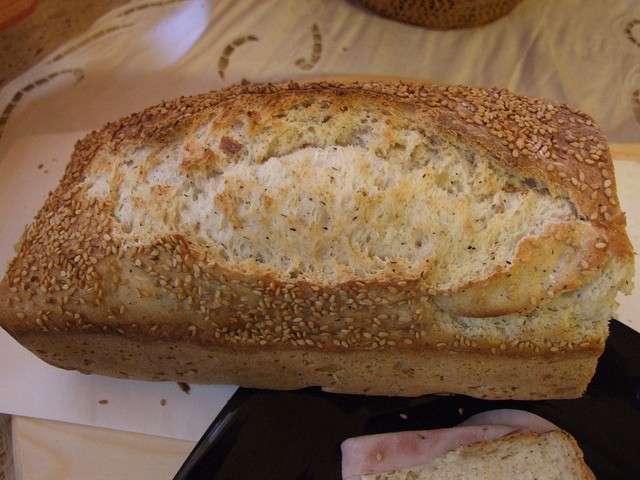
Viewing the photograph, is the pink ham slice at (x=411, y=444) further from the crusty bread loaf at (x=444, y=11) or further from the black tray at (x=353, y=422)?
the crusty bread loaf at (x=444, y=11)

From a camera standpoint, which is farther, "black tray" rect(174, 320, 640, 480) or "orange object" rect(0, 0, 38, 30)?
"orange object" rect(0, 0, 38, 30)

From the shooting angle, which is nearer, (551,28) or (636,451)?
(636,451)

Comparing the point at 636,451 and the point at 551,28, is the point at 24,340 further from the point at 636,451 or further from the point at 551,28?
the point at 551,28

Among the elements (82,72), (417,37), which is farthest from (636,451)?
(82,72)

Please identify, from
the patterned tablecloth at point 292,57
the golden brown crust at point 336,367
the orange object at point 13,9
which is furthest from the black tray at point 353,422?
the orange object at point 13,9

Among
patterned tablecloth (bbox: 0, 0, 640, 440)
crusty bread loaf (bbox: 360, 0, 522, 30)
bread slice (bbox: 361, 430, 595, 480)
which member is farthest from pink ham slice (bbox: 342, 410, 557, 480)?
crusty bread loaf (bbox: 360, 0, 522, 30)

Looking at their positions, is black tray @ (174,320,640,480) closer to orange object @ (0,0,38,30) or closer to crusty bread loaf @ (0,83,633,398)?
crusty bread loaf @ (0,83,633,398)
